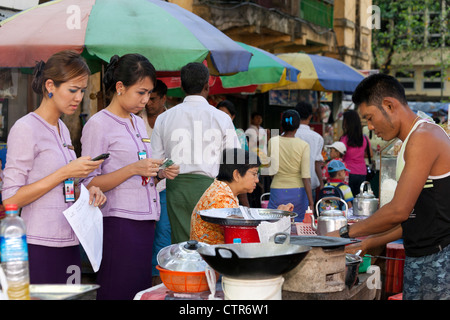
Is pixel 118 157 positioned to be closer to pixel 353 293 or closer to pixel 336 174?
pixel 353 293

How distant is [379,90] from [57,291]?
6.27ft

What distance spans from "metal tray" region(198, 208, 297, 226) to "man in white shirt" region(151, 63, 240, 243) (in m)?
0.84

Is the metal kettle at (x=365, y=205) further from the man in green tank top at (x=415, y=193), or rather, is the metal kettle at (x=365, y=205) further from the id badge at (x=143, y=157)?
the id badge at (x=143, y=157)

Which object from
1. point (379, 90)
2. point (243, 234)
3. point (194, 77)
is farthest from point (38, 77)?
point (379, 90)

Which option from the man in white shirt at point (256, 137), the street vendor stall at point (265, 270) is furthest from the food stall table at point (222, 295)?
the man in white shirt at point (256, 137)

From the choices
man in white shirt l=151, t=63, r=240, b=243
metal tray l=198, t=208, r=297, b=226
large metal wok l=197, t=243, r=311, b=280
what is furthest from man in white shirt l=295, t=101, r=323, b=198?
large metal wok l=197, t=243, r=311, b=280

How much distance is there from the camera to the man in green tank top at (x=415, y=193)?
2.80 meters

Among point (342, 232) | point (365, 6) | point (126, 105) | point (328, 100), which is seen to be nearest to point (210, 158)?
point (126, 105)

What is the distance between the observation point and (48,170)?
2.91 metres

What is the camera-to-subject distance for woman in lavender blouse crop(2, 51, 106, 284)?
279 cm

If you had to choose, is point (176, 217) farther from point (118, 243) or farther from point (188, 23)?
point (188, 23)

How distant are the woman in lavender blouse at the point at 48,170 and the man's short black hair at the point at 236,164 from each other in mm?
1181

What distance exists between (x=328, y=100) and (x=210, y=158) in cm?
1321

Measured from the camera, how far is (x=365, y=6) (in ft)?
70.9
